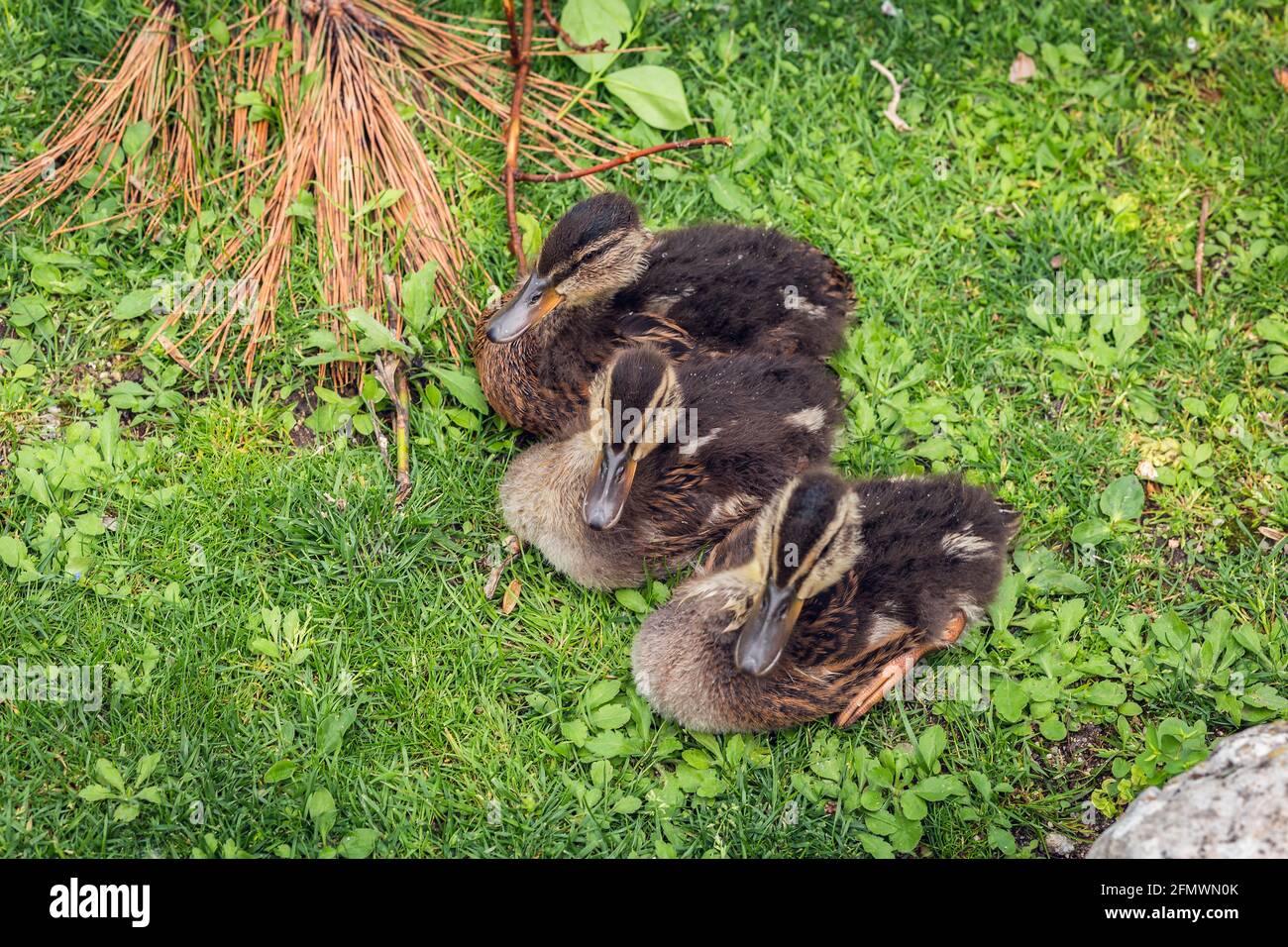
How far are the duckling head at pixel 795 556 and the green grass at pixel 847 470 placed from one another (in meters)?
0.50

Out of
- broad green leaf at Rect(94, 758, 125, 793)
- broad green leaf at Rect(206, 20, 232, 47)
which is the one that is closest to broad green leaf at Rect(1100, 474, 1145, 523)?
broad green leaf at Rect(94, 758, 125, 793)

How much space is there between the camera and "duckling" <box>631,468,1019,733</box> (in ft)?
11.3

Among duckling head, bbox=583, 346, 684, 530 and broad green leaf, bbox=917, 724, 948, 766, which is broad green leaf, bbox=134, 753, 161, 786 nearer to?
duckling head, bbox=583, 346, 684, 530

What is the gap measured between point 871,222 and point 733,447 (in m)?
1.65

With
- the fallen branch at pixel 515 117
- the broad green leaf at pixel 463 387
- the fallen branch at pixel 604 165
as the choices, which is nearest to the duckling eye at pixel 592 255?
the fallen branch at pixel 515 117

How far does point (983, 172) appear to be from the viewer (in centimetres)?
509

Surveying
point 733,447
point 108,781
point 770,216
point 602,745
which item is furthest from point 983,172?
point 108,781

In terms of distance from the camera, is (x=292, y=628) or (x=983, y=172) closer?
(x=292, y=628)

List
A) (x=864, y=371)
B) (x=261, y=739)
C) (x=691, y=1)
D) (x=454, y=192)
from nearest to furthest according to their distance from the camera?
(x=261, y=739)
(x=864, y=371)
(x=454, y=192)
(x=691, y=1)

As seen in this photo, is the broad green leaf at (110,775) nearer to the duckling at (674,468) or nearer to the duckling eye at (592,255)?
the duckling at (674,468)

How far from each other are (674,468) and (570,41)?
230 centimetres

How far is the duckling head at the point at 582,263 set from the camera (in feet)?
13.0
